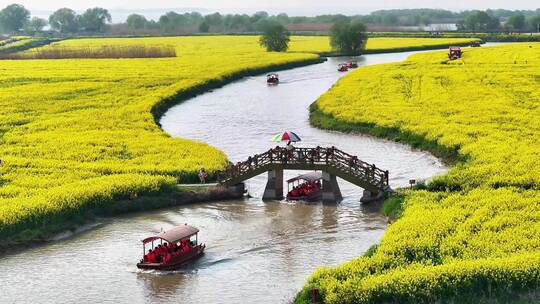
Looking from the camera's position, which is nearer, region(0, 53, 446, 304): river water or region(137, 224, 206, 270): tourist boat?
region(0, 53, 446, 304): river water

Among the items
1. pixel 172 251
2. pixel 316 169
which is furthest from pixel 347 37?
pixel 172 251

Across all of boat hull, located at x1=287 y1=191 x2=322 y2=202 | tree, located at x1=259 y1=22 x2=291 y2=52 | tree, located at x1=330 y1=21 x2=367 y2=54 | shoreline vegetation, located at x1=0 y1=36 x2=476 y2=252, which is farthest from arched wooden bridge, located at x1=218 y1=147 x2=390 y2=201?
tree, located at x1=259 y1=22 x2=291 y2=52

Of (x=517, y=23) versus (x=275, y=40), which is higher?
(x=517, y=23)

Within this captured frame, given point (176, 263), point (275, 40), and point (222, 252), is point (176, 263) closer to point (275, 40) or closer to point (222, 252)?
point (222, 252)

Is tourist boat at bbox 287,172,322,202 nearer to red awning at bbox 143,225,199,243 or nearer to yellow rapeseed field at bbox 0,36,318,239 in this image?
yellow rapeseed field at bbox 0,36,318,239

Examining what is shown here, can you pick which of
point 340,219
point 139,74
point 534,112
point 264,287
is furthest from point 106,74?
point 264,287

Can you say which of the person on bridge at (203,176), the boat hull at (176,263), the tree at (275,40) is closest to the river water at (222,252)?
the boat hull at (176,263)

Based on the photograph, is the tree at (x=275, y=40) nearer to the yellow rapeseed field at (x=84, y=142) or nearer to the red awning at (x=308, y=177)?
the yellow rapeseed field at (x=84, y=142)
